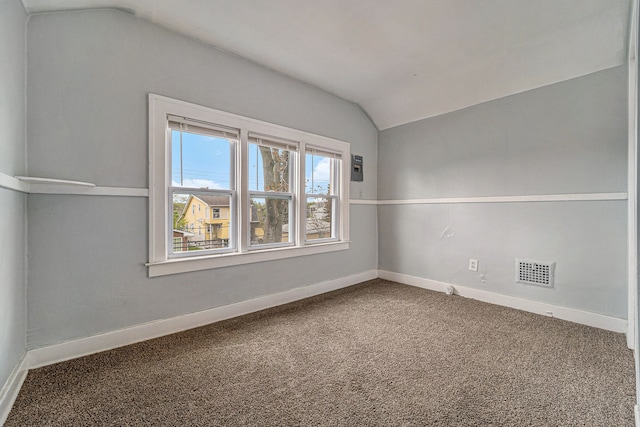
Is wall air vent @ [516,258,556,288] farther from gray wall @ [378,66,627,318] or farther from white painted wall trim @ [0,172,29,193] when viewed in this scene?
white painted wall trim @ [0,172,29,193]

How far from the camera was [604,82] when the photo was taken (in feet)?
7.69

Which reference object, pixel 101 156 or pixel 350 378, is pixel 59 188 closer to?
pixel 101 156

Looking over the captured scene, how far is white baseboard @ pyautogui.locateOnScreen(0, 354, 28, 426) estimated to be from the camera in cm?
134

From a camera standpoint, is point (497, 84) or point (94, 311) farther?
point (497, 84)

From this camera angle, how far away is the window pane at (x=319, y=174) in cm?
332

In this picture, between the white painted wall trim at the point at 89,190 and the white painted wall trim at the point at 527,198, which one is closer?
the white painted wall trim at the point at 89,190

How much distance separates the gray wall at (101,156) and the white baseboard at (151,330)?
2.1 inches

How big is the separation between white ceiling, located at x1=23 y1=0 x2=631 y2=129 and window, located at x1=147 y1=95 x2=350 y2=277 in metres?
0.65

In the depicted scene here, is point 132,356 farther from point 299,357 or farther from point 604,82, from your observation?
point 604,82

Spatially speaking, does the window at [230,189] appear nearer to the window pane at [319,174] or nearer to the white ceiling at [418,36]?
the window pane at [319,174]

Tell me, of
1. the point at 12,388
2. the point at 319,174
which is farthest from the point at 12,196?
the point at 319,174

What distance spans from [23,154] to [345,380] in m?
2.46

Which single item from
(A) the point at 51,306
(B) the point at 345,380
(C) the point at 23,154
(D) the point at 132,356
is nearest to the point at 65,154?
(C) the point at 23,154

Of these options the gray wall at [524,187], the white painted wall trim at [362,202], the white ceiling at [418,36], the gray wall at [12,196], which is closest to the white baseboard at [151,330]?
the gray wall at [12,196]
